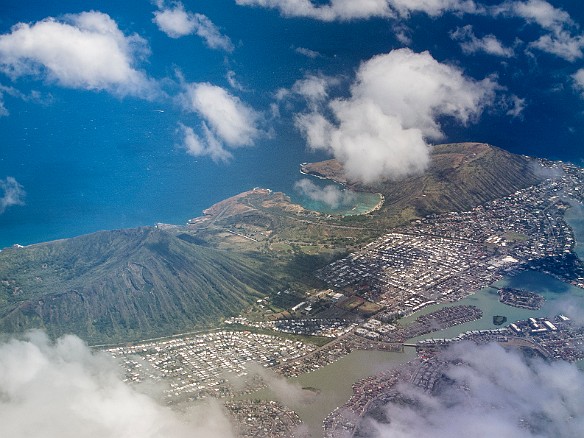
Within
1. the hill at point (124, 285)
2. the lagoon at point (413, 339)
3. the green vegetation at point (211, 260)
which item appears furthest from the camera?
the green vegetation at point (211, 260)

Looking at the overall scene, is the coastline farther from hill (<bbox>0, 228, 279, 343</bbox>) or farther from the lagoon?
the lagoon

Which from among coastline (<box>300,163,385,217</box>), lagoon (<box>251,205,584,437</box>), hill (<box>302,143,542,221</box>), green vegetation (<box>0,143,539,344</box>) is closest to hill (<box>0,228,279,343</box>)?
green vegetation (<box>0,143,539,344</box>)

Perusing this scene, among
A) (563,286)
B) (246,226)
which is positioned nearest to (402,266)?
(563,286)

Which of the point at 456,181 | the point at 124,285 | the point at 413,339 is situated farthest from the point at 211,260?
the point at 456,181

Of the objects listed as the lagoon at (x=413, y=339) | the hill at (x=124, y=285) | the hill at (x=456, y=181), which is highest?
the hill at (x=456, y=181)

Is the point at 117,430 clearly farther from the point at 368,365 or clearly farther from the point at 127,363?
the point at 368,365

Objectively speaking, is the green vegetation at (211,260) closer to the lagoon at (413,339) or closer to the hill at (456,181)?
the hill at (456,181)

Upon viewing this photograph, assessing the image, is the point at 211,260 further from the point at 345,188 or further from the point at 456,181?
the point at 456,181

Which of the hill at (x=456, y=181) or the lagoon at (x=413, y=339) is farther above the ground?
the hill at (x=456, y=181)

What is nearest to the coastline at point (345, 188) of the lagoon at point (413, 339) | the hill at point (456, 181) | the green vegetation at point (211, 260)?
the hill at point (456, 181)
